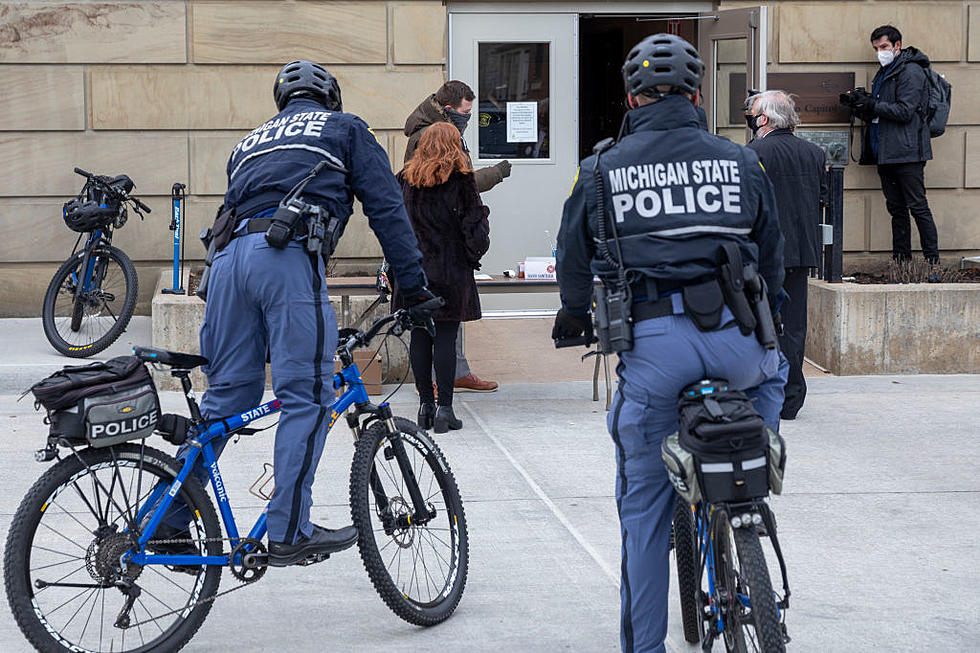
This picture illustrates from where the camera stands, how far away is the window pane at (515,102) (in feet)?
37.8

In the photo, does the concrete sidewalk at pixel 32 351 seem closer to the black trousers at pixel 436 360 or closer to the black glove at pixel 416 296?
the black trousers at pixel 436 360

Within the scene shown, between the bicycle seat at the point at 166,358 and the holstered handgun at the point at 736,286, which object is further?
the bicycle seat at the point at 166,358

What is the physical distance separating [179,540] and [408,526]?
0.82 meters

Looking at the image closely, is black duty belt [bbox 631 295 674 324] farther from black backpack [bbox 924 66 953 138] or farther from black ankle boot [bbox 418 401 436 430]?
black backpack [bbox 924 66 953 138]

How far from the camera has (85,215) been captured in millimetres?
9320

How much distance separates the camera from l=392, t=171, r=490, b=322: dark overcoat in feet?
24.8

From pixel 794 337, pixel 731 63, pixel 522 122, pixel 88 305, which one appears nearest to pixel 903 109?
pixel 731 63

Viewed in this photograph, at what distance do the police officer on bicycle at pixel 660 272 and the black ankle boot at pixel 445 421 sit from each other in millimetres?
3885

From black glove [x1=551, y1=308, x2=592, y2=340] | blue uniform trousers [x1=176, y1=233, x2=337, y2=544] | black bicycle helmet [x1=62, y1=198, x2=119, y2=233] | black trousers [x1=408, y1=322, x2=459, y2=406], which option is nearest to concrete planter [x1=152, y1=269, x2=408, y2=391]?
black bicycle helmet [x1=62, y1=198, x2=119, y2=233]

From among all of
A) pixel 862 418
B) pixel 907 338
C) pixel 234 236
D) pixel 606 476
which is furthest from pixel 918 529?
pixel 907 338

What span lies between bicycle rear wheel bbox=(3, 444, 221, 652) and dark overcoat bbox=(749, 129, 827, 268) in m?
4.64

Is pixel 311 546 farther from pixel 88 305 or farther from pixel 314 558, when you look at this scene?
pixel 88 305

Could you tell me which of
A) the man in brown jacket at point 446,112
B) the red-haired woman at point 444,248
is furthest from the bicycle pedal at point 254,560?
the man in brown jacket at point 446,112

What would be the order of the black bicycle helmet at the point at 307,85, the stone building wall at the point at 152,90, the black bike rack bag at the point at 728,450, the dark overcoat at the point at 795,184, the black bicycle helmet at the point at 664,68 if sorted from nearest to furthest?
the black bike rack bag at the point at 728,450 → the black bicycle helmet at the point at 664,68 → the black bicycle helmet at the point at 307,85 → the dark overcoat at the point at 795,184 → the stone building wall at the point at 152,90
